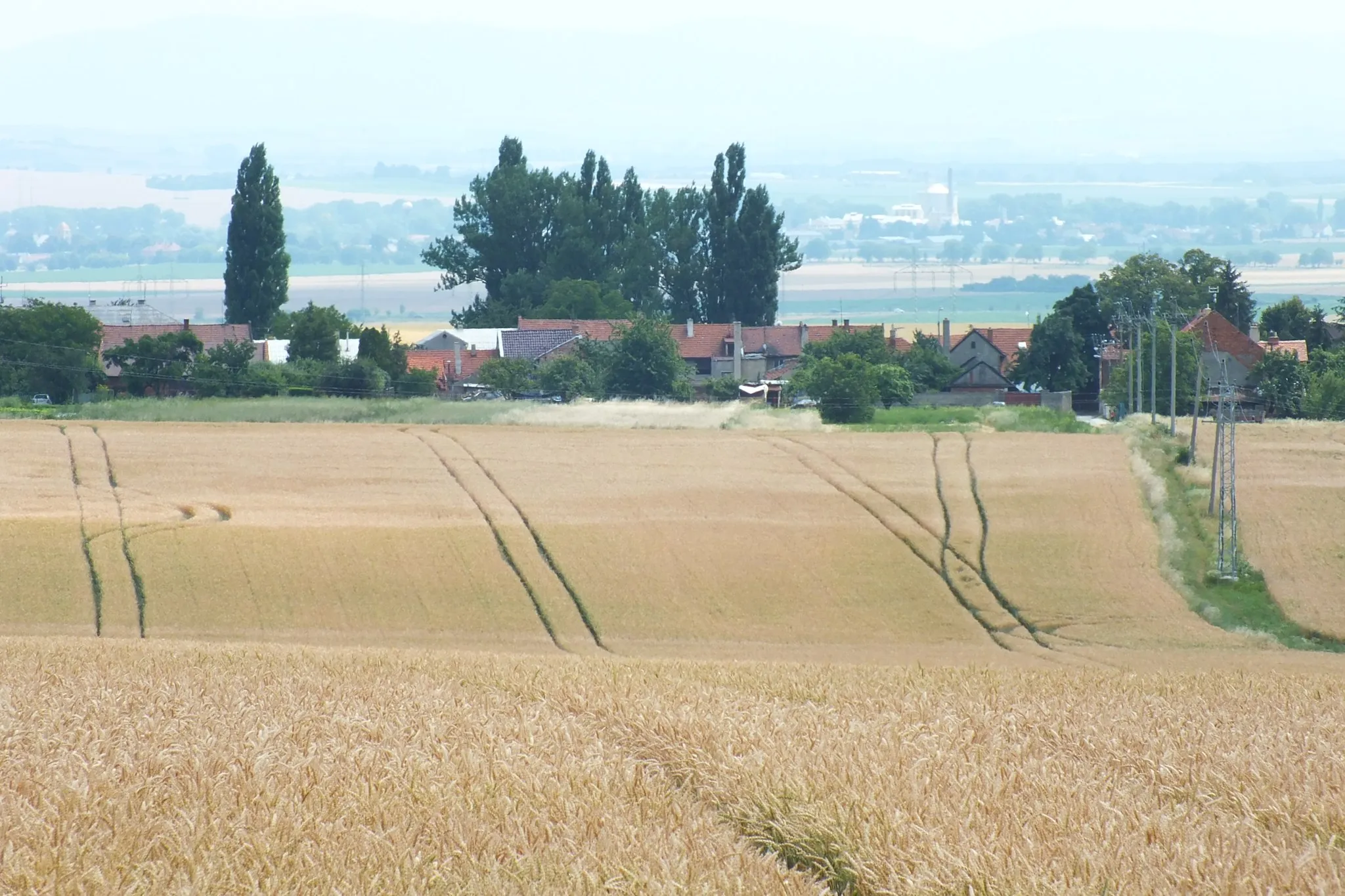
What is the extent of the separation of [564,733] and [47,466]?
36.0 m

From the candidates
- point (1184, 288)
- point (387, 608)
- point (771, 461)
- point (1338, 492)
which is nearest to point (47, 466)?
point (387, 608)

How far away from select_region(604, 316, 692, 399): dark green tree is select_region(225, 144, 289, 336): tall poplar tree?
29.6m

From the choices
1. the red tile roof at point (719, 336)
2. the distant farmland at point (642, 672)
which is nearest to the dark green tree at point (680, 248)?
the red tile roof at point (719, 336)

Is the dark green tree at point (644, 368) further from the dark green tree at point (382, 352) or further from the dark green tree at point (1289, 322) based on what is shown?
the dark green tree at point (1289, 322)

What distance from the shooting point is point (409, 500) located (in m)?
41.4

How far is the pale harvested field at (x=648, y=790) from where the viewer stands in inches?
365

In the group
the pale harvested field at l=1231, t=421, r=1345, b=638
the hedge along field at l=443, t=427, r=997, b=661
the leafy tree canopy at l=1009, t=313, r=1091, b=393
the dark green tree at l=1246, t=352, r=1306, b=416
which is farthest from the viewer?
the leafy tree canopy at l=1009, t=313, r=1091, b=393

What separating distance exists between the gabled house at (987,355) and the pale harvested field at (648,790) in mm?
81439

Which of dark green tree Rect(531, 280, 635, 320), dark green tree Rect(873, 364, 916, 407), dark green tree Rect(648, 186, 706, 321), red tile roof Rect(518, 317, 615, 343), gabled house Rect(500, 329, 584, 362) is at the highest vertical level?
dark green tree Rect(648, 186, 706, 321)

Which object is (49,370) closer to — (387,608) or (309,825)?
(387,608)

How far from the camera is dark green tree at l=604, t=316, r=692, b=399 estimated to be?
8450 centimetres

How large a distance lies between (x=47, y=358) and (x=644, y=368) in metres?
31.1

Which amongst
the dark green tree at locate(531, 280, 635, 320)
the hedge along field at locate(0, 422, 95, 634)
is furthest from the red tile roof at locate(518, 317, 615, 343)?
the hedge along field at locate(0, 422, 95, 634)

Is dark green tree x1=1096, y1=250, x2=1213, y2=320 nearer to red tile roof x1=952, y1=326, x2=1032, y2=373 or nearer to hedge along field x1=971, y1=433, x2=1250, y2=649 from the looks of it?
red tile roof x1=952, y1=326, x2=1032, y2=373
